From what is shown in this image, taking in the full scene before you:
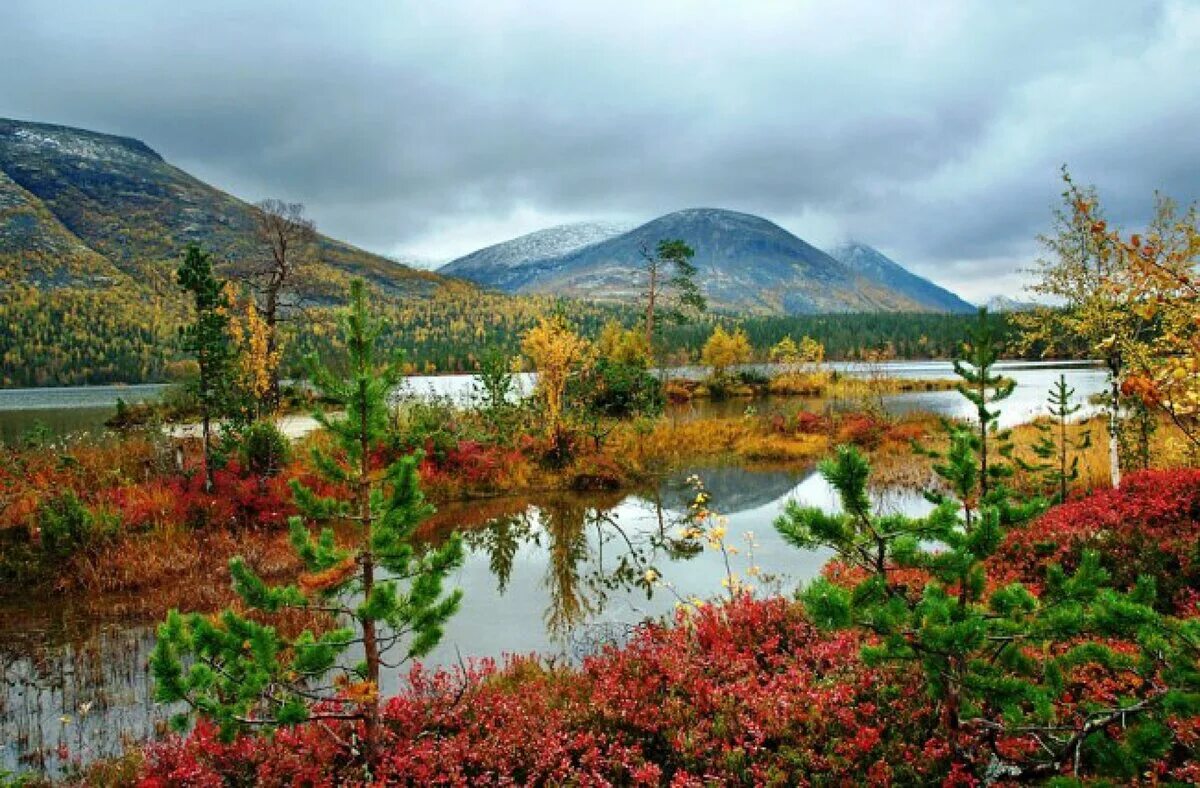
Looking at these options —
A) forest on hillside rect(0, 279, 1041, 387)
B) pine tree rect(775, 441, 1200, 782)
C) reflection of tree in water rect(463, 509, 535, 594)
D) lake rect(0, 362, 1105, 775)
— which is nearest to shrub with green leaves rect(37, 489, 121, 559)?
lake rect(0, 362, 1105, 775)

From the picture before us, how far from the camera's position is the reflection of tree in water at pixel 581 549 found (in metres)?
10.0

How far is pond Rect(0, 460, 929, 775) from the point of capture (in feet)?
21.0

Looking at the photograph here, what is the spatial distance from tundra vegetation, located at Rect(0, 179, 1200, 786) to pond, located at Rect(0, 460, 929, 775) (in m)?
0.52

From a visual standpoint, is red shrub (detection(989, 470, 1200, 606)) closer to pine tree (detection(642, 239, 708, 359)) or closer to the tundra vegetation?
the tundra vegetation

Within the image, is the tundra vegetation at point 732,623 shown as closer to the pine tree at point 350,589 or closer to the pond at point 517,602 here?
the pine tree at point 350,589

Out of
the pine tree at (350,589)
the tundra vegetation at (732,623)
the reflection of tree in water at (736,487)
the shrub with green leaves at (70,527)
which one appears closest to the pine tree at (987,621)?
the tundra vegetation at (732,623)

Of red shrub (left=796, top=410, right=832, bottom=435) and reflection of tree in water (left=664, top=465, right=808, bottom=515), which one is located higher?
red shrub (left=796, top=410, right=832, bottom=435)

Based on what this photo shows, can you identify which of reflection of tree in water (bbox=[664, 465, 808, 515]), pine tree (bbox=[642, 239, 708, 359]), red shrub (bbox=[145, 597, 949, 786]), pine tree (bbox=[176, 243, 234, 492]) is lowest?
reflection of tree in water (bbox=[664, 465, 808, 515])

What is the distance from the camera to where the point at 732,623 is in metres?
7.74

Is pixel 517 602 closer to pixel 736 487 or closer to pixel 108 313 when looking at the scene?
pixel 736 487

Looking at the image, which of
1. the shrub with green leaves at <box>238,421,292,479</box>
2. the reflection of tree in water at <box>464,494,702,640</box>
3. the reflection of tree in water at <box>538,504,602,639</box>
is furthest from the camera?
the shrub with green leaves at <box>238,421,292,479</box>

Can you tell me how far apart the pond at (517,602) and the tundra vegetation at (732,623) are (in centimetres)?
52

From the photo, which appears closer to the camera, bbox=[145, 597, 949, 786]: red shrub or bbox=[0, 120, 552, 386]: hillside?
bbox=[145, 597, 949, 786]: red shrub

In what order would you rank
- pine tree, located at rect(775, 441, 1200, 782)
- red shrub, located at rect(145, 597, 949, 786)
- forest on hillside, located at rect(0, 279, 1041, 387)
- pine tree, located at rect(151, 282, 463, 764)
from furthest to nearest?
forest on hillside, located at rect(0, 279, 1041, 387), red shrub, located at rect(145, 597, 949, 786), pine tree, located at rect(151, 282, 463, 764), pine tree, located at rect(775, 441, 1200, 782)
